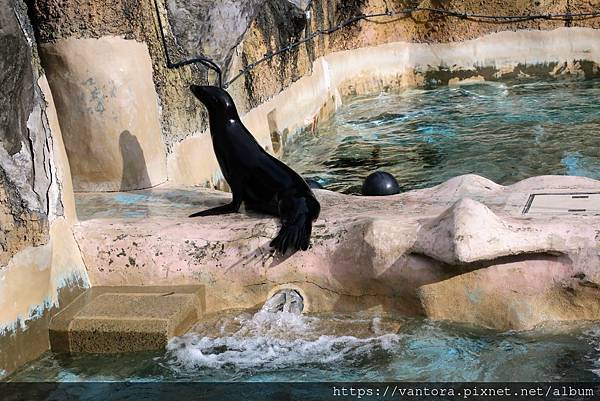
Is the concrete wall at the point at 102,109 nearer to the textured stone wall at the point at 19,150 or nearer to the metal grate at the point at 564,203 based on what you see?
the textured stone wall at the point at 19,150

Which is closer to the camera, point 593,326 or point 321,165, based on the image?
point 593,326

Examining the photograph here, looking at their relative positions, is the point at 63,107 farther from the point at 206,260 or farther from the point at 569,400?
the point at 569,400

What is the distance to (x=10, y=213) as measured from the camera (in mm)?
3676

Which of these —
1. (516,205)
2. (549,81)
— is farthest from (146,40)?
(549,81)

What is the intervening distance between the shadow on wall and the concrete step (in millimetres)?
1940

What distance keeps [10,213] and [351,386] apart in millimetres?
1816

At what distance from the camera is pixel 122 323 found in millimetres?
3844

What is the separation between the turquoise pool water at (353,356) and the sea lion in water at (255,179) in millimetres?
592

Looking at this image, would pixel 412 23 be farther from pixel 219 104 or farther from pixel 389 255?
pixel 389 255

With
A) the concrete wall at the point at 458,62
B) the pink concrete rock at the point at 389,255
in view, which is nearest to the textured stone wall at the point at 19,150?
the pink concrete rock at the point at 389,255

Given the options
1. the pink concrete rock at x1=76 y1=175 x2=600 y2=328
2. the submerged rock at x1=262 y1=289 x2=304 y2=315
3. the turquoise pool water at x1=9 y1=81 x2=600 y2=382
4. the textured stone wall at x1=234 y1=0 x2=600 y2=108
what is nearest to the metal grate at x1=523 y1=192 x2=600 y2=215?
the pink concrete rock at x1=76 y1=175 x2=600 y2=328

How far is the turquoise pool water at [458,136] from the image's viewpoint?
877 cm

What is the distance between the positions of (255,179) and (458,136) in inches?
250

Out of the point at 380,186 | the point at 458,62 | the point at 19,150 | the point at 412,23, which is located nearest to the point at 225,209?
the point at 19,150
